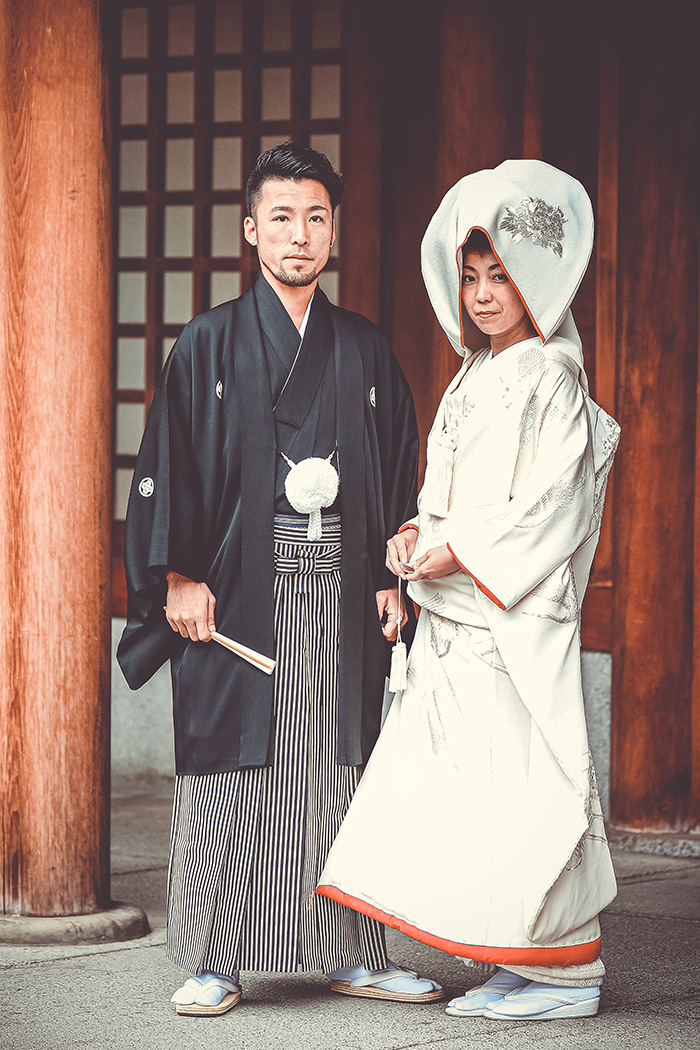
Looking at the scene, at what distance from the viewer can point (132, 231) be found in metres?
6.42

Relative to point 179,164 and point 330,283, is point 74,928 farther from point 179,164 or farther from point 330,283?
point 179,164

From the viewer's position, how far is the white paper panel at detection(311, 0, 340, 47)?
19.5 feet

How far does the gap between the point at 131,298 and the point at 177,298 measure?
23cm

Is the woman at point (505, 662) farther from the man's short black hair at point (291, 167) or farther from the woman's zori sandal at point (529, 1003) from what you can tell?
the man's short black hair at point (291, 167)

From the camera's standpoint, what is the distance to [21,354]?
4176mm

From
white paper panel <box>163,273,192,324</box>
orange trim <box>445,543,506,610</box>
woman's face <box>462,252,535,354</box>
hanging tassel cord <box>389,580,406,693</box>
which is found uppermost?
white paper panel <box>163,273,192,324</box>

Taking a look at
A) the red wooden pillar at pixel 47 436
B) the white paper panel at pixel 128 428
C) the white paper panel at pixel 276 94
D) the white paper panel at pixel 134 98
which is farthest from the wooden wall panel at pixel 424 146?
the red wooden pillar at pixel 47 436

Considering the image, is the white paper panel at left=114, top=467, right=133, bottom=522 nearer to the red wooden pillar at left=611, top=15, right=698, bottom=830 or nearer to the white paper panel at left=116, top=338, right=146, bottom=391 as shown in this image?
the white paper panel at left=116, top=338, right=146, bottom=391

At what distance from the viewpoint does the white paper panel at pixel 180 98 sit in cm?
623

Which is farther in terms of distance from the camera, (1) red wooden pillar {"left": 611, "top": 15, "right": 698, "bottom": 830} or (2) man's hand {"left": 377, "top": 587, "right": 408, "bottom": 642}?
(1) red wooden pillar {"left": 611, "top": 15, "right": 698, "bottom": 830}

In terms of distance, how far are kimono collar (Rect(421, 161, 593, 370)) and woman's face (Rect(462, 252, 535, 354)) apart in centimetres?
3

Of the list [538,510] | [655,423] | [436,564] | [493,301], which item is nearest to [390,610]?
[436,564]

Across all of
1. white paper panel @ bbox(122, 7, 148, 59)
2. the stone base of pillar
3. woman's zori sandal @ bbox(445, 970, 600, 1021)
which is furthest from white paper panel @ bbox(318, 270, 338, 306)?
woman's zori sandal @ bbox(445, 970, 600, 1021)

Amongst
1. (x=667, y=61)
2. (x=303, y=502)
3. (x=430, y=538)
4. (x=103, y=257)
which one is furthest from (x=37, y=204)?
(x=667, y=61)
